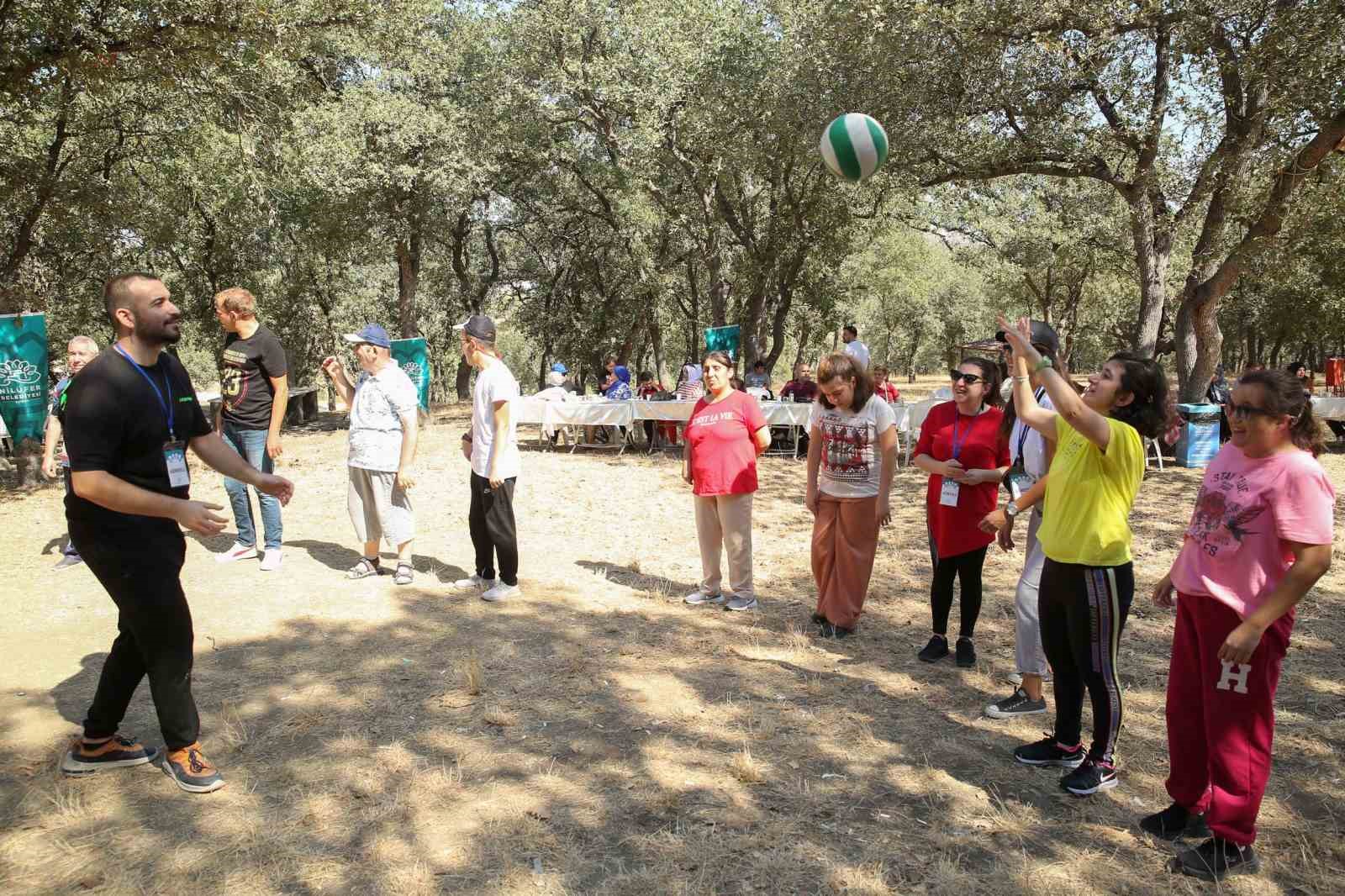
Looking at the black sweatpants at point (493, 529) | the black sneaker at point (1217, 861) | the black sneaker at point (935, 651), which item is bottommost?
the black sneaker at point (1217, 861)

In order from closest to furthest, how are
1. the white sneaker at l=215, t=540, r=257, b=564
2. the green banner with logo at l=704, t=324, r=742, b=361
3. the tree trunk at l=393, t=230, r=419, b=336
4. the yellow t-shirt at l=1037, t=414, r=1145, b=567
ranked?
the yellow t-shirt at l=1037, t=414, r=1145, b=567
the white sneaker at l=215, t=540, r=257, b=564
the green banner with logo at l=704, t=324, r=742, b=361
the tree trunk at l=393, t=230, r=419, b=336

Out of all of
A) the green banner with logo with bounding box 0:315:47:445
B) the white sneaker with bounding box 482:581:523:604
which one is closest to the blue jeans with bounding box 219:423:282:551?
the white sneaker with bounding box 482:581:523:604

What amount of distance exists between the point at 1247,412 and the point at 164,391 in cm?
369

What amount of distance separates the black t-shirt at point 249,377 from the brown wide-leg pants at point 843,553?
3814mm

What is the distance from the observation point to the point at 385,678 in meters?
4.57

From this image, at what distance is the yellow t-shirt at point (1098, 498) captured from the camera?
319 cm

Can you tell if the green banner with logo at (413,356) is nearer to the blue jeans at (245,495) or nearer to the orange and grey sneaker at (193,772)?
the blue jeans at (245,495)

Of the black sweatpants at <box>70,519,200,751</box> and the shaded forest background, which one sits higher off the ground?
the shaded forest background

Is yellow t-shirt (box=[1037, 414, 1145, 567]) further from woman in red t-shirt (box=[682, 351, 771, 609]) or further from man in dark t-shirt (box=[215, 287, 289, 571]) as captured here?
man in dark t-shirt (box=[215, 287, 289, 571])

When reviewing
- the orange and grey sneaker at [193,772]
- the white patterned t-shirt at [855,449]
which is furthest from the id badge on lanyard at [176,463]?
the white patterned t-shirt at [855,449]

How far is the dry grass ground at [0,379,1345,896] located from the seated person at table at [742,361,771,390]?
9348 millimetres

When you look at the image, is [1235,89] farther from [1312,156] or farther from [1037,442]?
[1037,442]

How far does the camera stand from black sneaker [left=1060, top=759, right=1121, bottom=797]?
3.37 meters

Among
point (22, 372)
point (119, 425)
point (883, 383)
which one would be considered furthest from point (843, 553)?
point (22, 372)
